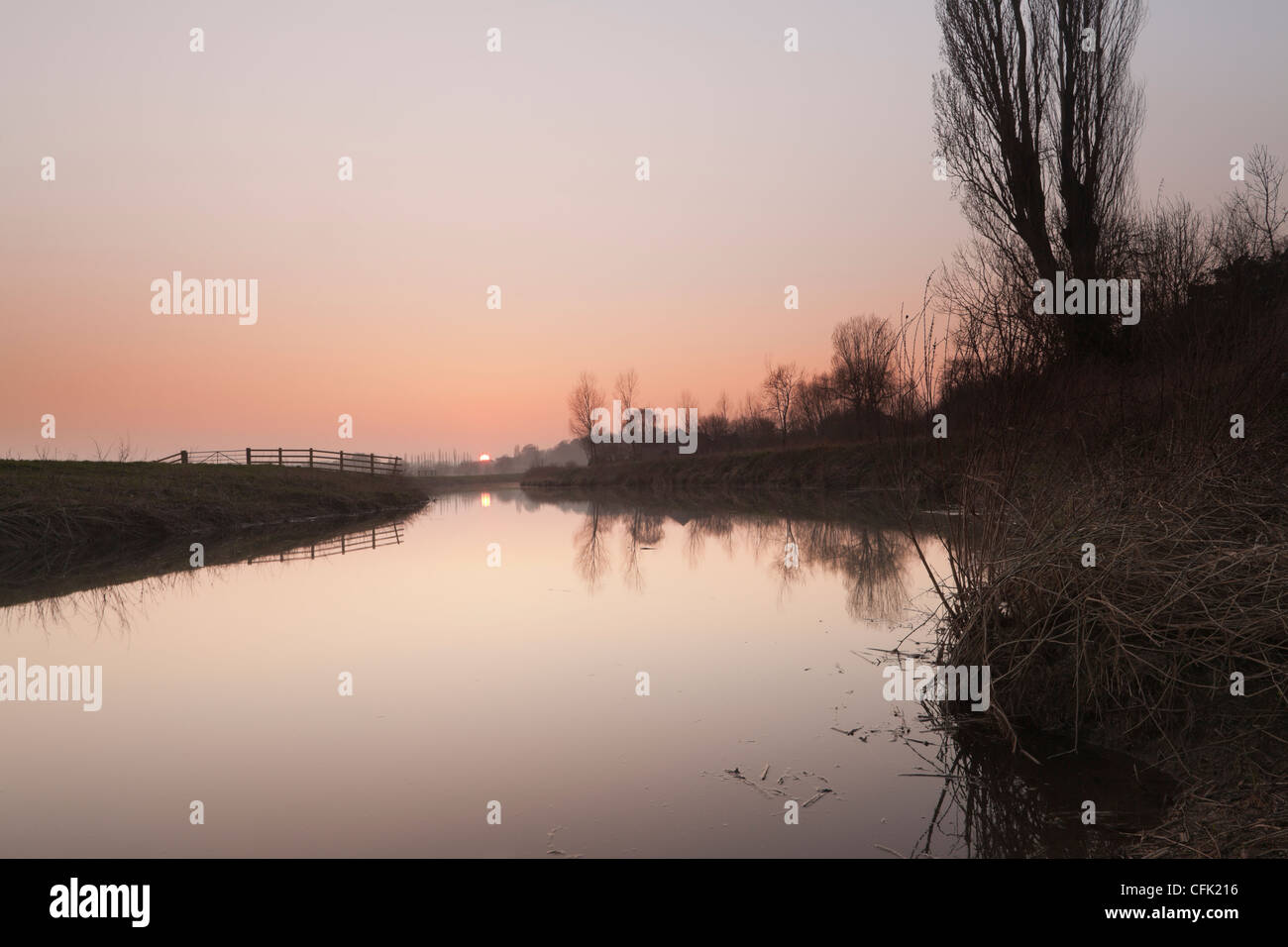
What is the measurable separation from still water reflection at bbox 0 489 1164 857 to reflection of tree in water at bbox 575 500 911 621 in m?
0.13

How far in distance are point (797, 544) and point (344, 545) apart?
806cm

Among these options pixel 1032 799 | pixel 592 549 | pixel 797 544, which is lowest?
pixel 1032 799

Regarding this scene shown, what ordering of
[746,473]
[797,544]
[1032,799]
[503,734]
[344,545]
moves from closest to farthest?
[1032,799] < [503,734] < [797,544] < [344,545] < [746,473]

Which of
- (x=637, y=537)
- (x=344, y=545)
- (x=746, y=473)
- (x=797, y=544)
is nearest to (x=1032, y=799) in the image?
(x=797, y=544)

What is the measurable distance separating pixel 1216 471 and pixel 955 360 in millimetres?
1664

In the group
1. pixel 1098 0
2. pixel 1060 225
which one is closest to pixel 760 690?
pixel 1060 225


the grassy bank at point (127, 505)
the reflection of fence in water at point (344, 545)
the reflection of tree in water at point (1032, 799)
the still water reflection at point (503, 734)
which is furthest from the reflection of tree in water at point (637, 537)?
the grassy bank at point (127, 505)

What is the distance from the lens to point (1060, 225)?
15914 millimetres

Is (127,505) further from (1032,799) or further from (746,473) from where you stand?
(746,473)

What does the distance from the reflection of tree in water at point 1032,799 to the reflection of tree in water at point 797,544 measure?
316cm

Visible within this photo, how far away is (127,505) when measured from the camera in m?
15.7

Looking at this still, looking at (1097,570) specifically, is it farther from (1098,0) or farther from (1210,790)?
(1098,0)

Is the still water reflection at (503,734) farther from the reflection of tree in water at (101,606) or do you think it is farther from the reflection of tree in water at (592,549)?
the reflection of tree in water at (592,549)

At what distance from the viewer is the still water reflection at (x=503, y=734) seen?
316cm
